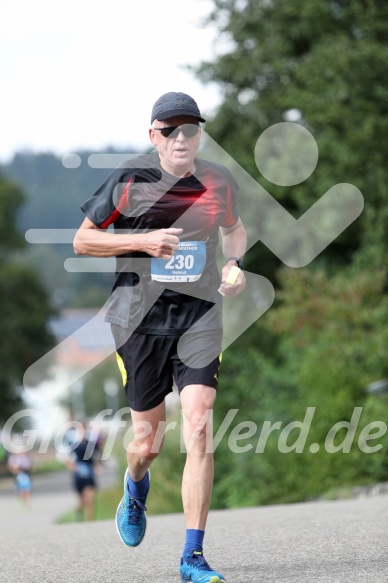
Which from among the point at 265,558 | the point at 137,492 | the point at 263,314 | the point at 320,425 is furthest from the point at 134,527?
the point at 263,314

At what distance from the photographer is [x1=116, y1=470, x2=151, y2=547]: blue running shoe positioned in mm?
6621

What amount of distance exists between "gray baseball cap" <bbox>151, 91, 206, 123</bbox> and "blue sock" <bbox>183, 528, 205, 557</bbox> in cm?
193

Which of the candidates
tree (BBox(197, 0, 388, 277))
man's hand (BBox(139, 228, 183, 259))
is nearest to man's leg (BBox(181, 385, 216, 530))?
man's hand (BBox(139, 228, 183, 259))

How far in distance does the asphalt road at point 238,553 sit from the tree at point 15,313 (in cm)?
4027

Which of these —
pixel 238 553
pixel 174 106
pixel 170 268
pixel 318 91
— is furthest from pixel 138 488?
pixel 318 91

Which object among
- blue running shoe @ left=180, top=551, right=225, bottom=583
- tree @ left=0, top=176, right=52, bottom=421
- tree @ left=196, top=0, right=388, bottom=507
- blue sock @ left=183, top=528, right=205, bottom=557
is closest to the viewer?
blue running shoe @ left=180, top=551, right=225, bottom=583

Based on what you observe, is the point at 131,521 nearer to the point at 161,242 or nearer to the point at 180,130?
the point at 161,242

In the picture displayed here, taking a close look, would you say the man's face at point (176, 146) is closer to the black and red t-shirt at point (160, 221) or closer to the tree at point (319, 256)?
the black and red t-shirt at point (160, 221)

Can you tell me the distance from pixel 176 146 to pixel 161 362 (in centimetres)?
105

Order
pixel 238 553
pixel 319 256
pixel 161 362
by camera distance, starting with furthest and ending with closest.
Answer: pixel 319 256 < pixel 238 553 < pixel 161 362

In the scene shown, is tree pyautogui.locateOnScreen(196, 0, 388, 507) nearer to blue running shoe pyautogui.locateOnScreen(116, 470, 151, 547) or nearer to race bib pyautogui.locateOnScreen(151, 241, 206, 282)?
blue running shoe pyautogui.locateOnScreen(116, 470, 151, 547)

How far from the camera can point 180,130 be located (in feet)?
19.5

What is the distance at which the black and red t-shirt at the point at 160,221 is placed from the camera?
5.99 meters

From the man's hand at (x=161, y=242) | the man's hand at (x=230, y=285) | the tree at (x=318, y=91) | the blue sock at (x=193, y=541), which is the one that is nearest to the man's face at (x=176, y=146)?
the man's hand at (x=161, y=242)
